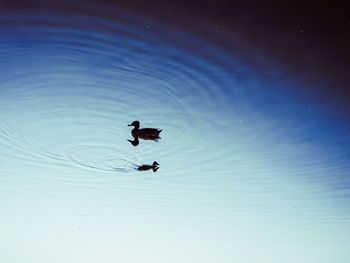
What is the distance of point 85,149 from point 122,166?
2.10ft

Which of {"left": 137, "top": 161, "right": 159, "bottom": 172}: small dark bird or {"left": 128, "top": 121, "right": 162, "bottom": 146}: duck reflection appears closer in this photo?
{"left": 128, "top": 121, "right": 162, "bottom": 146}: duck reflection

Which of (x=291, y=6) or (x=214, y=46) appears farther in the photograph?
(x=214, y=46)

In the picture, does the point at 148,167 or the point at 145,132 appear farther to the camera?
the point at 148,167

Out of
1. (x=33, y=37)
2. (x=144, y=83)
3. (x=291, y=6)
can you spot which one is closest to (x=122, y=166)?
(x=144, y=83)

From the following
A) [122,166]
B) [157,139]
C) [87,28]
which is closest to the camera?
[87,28]

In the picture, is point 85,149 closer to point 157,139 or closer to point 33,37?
point 157,139

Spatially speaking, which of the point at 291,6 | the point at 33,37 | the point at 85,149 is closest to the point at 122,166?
the point at 85,149

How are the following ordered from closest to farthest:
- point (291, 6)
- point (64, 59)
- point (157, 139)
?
point (291, 6) → point (64, 59) → point (157, 139)

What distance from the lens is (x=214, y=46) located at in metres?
3.41

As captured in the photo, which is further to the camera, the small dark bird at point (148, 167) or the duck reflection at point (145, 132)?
the small dark bird at point (148, 167)

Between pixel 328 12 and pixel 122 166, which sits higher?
pixel 328 12

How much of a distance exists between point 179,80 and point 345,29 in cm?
179

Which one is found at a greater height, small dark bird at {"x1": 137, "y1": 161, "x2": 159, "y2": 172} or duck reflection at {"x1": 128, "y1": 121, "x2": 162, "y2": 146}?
duck reflection at {"x1": 128, "y1": 121, "x2": 162, "y2": 146}

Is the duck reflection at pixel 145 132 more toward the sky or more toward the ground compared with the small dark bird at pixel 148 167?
more toward the sky
